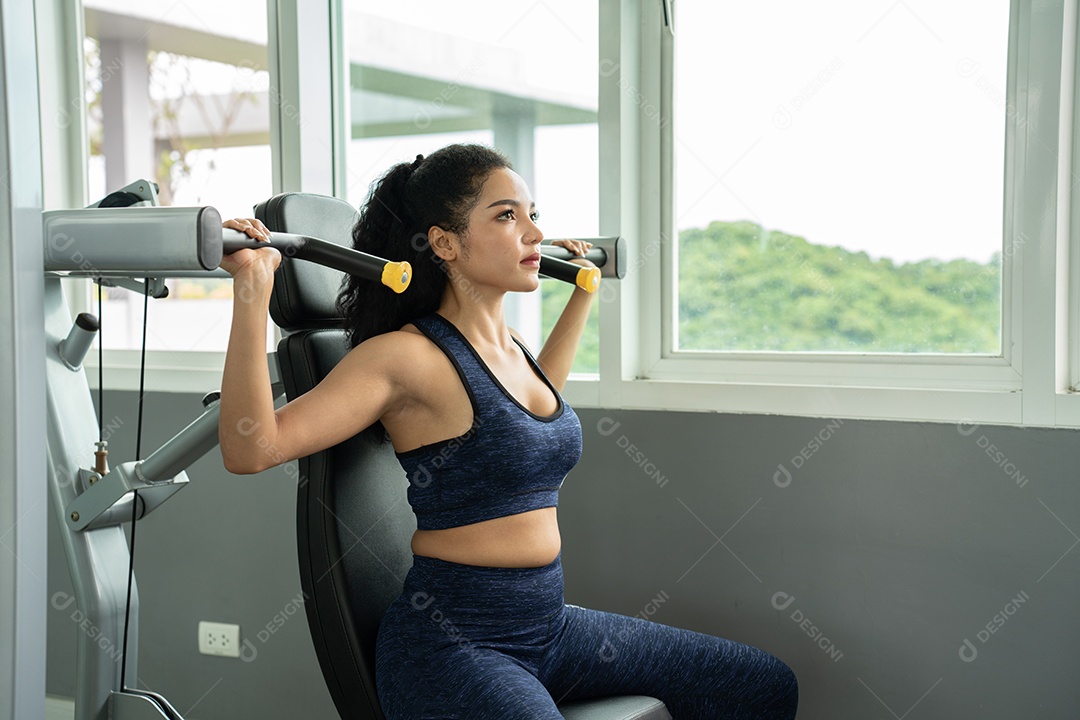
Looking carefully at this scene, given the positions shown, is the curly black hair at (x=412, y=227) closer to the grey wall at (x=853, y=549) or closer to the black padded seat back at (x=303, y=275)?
the black padded seat back at (x=303, y=275)

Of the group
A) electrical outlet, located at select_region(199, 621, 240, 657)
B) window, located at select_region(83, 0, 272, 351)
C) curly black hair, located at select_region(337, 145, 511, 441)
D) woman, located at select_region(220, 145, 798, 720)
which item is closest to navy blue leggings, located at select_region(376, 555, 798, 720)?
woman, located at select_region(220, 145, 798, 720)

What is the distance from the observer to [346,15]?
2.53m

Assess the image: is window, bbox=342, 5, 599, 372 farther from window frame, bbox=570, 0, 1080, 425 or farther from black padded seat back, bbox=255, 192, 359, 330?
black padded seat back, bbox=255, 192, 359, 330

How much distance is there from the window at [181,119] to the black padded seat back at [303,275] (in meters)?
1.10

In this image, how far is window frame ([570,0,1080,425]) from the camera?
1762mm

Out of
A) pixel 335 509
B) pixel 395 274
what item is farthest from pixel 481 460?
pixel 395 274

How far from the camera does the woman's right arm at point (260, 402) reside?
1241 millimetres

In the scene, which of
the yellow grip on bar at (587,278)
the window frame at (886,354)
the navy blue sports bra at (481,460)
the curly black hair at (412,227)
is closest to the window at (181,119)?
the window frame at (886,354)

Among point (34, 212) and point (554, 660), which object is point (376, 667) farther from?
point (34, 212)

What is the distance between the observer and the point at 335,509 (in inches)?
55.9

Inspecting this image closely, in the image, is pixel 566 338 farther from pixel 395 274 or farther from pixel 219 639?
pixel 219 639

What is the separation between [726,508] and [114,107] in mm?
2083

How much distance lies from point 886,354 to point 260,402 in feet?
4.22

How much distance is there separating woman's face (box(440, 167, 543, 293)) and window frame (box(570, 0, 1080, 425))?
2.04 ft
